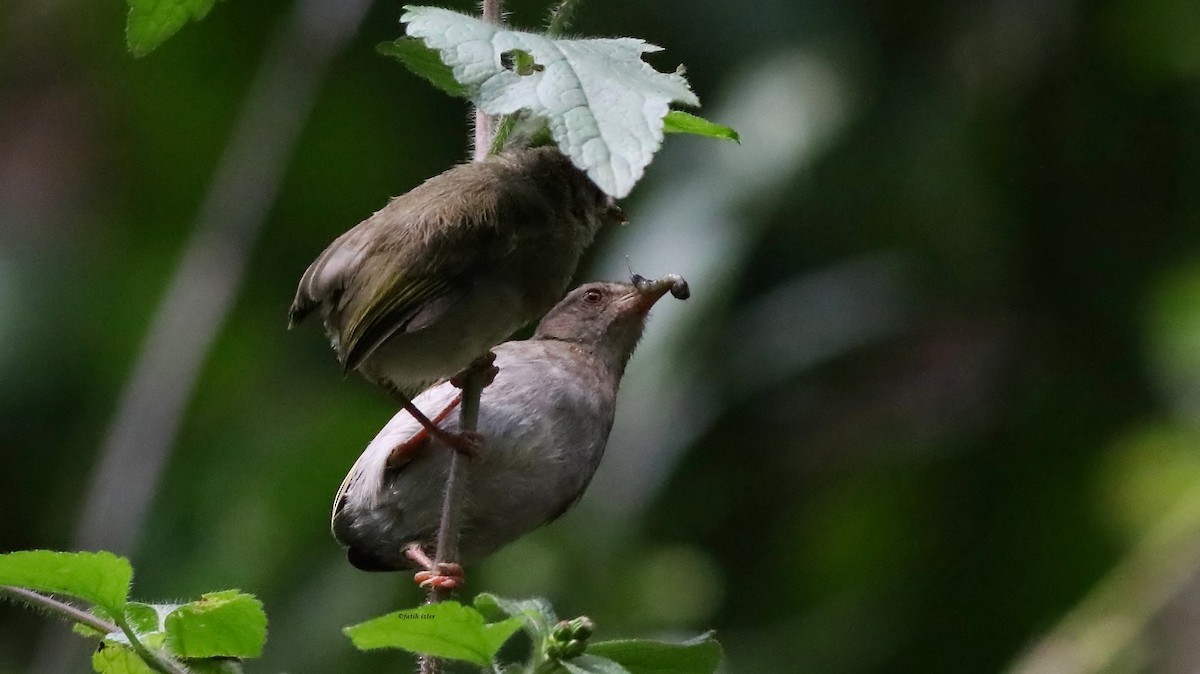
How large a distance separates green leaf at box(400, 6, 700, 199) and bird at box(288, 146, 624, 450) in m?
0.78

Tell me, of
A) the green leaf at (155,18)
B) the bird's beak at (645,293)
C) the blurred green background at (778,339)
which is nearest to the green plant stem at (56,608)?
the green leaf at (155,18)

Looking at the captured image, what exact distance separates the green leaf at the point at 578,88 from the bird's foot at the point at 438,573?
0.72 meters

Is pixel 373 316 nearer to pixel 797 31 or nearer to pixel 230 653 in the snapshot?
pixel 230 653

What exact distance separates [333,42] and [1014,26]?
288 cm

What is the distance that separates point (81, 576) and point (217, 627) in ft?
0.61

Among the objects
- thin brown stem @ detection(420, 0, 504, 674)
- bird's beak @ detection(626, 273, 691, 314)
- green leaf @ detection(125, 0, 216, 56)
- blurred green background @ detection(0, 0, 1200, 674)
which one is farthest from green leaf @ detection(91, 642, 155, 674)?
blurred green background @ detection(0, 0, 1200, 674)

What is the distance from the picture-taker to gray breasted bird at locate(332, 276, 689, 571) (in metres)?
3.12

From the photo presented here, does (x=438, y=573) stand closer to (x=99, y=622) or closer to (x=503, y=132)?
(x=99, y=622)

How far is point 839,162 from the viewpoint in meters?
5.95

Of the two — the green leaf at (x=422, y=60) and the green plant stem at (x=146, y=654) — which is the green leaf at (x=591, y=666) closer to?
the green plant stem at (x=146, y=654)

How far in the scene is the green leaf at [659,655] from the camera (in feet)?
6.11

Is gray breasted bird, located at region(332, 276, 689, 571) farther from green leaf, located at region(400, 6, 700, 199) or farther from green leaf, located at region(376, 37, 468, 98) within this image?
green leaf, located at region(400, 6, 700, 199)

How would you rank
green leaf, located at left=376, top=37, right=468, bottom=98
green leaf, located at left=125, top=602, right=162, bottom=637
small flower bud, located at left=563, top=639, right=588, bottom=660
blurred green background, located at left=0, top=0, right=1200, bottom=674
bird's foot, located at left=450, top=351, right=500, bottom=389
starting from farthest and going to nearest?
blurred green background, located at left=0, top=0, right=1200, bottom=674, bird's foot, located at left=450, top=351, right=500, bottom=389, green leaf, located at left=376, top=37, right=468, bottom=98, green leaf, located at left=125, top=602, right=162, bottom=637, small flower bud, located at left=563, top=639, right=588, bottom=660

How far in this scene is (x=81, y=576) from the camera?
183 cm
